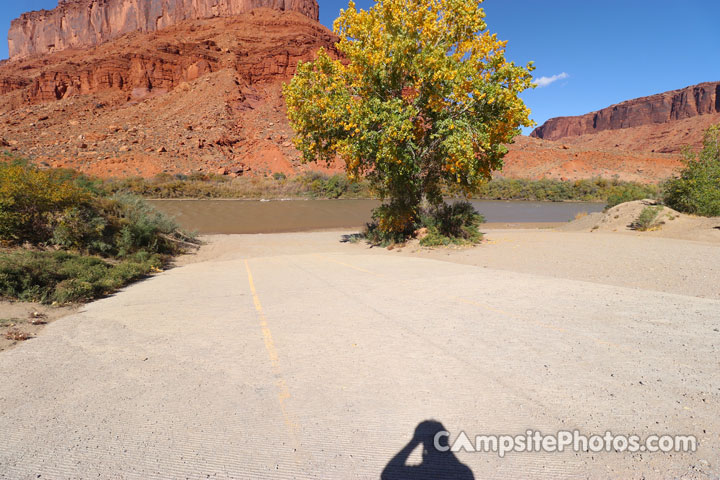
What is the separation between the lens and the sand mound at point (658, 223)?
44.0ft

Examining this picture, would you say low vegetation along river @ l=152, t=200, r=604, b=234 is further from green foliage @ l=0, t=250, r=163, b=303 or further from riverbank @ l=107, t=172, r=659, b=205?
green foliage @ l=0, t=250, r=163, b=303

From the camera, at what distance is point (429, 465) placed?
2365 mm

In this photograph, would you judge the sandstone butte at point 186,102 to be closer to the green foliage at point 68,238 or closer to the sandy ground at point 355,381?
the green foliage at point 68,238

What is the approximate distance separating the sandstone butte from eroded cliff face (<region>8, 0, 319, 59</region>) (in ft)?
1.43

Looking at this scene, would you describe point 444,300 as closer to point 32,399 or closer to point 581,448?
point 581,448

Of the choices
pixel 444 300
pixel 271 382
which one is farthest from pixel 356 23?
pixel 271 382

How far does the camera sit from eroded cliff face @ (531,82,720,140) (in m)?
124

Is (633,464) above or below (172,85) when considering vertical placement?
below

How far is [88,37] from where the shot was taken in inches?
4739

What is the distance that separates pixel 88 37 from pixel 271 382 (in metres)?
163

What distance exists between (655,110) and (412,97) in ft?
563

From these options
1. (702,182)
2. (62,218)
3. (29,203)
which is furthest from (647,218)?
(29,203)

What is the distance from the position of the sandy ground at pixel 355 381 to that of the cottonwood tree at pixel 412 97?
7206 millimetres

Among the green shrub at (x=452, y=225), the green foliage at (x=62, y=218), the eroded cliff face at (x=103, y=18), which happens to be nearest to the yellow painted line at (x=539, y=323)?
the green shrub at (x=452, y=225)
